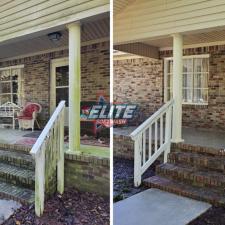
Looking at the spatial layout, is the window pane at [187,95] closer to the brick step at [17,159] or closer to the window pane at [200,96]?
the window pane at [200,96]

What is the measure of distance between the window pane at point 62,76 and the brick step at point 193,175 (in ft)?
2.46

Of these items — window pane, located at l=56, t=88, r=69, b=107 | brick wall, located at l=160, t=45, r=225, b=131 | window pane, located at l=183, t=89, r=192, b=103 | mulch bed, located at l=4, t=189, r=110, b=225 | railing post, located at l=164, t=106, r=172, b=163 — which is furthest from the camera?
window pane, located at l=183, t=89, r=192, b=103

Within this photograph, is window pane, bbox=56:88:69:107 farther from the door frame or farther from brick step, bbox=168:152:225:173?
brick step, bbox=168:152:225:173

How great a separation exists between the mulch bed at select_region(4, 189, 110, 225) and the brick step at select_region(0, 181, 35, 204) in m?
0.06

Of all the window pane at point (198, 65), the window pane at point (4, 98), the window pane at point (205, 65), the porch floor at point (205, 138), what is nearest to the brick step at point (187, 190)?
the porch floor at point (205, 138)

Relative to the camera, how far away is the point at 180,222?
150 centimetres

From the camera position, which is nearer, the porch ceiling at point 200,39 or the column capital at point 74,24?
the column capital at point 74,24

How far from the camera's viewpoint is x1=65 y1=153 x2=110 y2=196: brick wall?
161 centimetres

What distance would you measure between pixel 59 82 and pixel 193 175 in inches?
38.5

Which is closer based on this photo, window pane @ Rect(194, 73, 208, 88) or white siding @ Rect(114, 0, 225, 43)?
white siding @ Rect(114, 0, 225, 43)

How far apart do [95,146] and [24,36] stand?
980 mm

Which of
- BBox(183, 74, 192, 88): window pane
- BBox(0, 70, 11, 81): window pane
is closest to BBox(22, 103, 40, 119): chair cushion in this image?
BBox(0, 70, 11, 81): window pane

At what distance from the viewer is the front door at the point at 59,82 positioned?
5.81 ft

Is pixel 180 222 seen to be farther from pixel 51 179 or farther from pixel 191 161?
pixel 51 179
